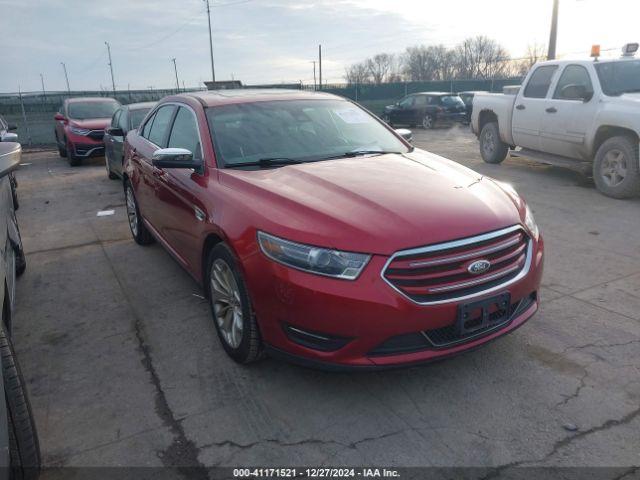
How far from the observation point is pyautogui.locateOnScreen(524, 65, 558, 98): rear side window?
838cm

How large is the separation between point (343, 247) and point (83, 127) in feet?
38.9

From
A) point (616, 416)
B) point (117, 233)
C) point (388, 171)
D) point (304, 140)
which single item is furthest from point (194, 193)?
point (117, 233)

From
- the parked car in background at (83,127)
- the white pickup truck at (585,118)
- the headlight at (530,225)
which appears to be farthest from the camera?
the parked car in background at (83,127)

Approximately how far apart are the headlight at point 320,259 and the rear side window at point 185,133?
1.46 meters

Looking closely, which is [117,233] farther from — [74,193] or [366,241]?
[366,241]

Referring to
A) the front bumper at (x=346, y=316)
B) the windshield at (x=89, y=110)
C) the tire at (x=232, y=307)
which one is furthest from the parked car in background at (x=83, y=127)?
the front bumper at (x=346, y=316)

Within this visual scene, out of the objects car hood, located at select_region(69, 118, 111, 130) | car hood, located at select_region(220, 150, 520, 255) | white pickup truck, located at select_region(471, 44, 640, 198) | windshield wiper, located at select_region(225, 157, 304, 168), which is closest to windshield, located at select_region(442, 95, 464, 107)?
white pickup truck, located at select_region(471, 44, 640, 198)

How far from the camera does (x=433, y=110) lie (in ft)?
66.2

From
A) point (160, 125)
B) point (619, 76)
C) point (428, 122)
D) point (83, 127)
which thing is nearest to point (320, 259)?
point (160, 125)

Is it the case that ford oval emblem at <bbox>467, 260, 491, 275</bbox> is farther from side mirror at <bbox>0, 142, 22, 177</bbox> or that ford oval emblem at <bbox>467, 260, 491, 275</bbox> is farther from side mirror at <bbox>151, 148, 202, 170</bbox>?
side mirror at <bbox>0, 142, 22, 177</bbox>

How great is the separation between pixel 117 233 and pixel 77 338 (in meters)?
2.99

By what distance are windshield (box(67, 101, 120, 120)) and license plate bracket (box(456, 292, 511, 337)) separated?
1288 centimetres

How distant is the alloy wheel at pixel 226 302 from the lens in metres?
3.03

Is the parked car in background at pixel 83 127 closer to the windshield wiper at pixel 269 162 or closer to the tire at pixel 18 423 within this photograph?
the windshield wiper at pixel 269 162
